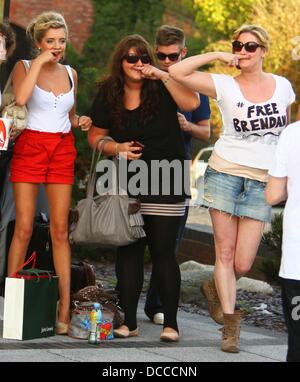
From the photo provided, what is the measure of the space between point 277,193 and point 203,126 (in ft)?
8.83

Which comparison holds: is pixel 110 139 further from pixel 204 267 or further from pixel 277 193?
pixel 204 267

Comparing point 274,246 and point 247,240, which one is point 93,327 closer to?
point 247,240

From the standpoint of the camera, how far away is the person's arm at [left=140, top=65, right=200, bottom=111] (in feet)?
24.6

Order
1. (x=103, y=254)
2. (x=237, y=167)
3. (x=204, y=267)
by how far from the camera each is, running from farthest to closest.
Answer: (x=103, y=254) < (x=204, y=267) < (x=237, y=167)

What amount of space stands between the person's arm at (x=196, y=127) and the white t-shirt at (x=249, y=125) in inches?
22.2

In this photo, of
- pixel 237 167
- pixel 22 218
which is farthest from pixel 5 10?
pixel 237 167

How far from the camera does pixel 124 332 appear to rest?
25.3ft

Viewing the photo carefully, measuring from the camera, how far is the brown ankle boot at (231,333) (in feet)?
23.9

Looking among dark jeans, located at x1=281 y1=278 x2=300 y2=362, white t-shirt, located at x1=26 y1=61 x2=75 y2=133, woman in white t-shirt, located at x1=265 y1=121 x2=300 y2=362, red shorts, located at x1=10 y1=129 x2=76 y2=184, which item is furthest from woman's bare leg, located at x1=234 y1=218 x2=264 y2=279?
dark jeans, located at x1=281 y1=278 x2=300 y2=362

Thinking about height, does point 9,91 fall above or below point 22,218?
above

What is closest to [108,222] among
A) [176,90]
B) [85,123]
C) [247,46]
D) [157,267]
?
[157,267]

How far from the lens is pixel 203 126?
838cm

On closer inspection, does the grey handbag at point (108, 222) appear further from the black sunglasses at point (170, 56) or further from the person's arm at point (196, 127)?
the black sunglasses at point (170, 56)

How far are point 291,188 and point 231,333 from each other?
73.7 inches
